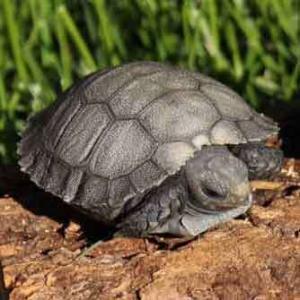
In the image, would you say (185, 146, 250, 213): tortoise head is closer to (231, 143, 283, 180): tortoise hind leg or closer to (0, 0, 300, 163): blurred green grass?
(231, 143, 283, 180): tortoise hind leg

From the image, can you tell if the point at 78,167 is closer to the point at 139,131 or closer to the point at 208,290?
the point at 139,131

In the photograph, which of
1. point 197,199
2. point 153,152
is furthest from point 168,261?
point 153,152

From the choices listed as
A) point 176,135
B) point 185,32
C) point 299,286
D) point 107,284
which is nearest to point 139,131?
point 176,135

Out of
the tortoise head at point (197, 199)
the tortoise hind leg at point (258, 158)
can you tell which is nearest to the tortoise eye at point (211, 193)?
the tortoise head at point (197, 199)

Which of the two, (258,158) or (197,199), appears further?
(258,158)

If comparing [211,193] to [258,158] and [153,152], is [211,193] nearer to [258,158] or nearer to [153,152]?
[153,152]

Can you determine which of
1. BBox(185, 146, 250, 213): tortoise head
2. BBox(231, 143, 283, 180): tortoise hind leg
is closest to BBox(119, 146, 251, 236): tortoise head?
BBox(185, 146, 250, 213): tortoise head
